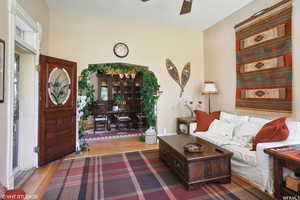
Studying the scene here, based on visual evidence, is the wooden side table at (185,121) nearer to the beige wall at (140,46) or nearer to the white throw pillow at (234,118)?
the beige wall at (140,46)

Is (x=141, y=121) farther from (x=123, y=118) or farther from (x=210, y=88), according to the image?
(x=210, y=88)

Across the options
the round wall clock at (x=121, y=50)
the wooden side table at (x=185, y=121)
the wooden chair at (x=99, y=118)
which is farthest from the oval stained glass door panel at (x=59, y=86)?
the wooden side table at (x=185, y=121)

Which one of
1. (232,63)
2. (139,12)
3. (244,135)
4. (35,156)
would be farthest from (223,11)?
(35,156)

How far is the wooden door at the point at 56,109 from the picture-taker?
2767 millimetres

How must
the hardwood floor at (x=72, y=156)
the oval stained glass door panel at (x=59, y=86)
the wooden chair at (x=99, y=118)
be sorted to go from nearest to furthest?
the hardwood floor at (x=72, y=156), the oval stained glass door panel at (x=59, y=86), the wooden chair at (x=99, y=118)

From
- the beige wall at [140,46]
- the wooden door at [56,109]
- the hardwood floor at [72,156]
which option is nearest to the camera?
the hardwood floor at [72,156]

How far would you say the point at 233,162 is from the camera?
2.42 metres

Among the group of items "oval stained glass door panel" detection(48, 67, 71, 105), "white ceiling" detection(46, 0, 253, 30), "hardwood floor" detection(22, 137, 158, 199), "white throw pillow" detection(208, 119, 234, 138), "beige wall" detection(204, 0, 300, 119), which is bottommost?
"hardwood floor" detection(22, 137, 158, 199)

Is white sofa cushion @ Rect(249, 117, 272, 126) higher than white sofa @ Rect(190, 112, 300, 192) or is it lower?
higher

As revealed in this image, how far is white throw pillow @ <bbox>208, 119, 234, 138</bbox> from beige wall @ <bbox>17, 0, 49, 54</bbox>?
12.5 ft

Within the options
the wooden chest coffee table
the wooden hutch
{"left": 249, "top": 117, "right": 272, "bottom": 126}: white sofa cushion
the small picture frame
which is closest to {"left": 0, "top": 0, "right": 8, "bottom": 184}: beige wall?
the small picture frame

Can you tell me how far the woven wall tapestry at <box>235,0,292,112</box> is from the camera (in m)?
2.61

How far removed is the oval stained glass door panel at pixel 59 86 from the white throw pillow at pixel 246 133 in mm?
3434

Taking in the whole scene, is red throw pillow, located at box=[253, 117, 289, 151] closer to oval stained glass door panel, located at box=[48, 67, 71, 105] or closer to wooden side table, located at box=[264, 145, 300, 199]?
wooden side table, located at box=[264, 145, 300, 199]
